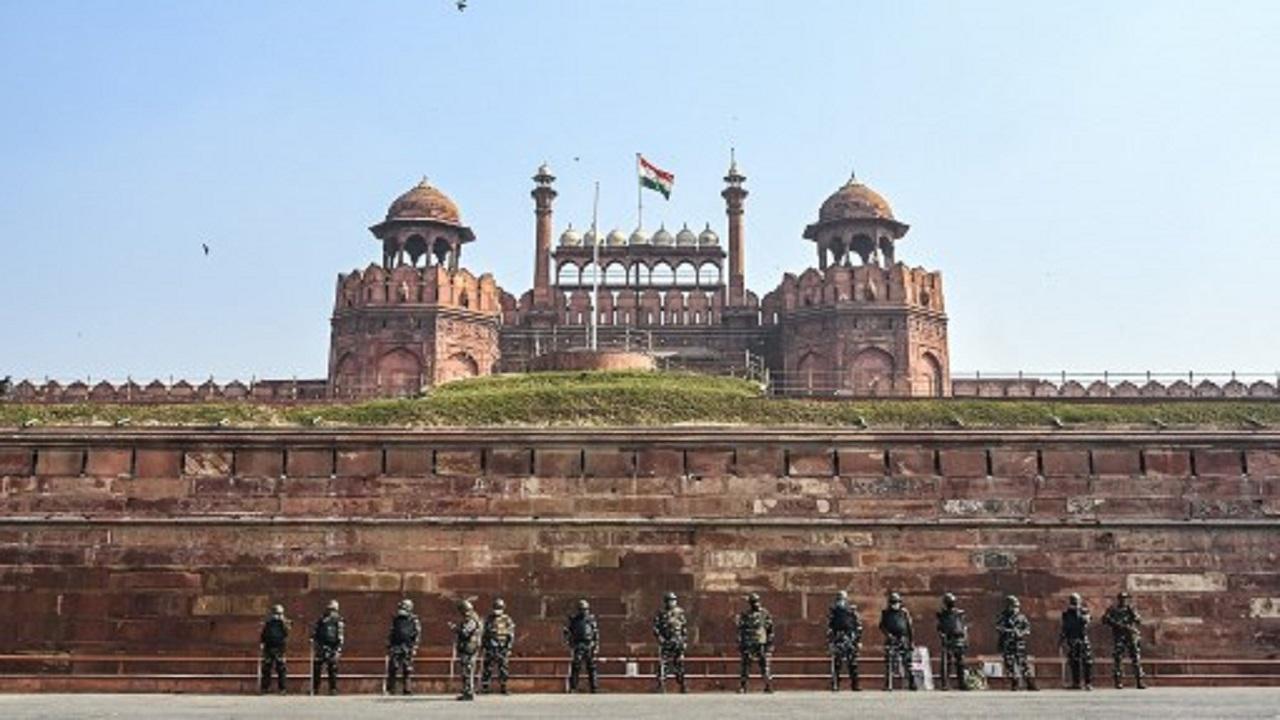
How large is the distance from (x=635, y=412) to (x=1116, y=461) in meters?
7.72

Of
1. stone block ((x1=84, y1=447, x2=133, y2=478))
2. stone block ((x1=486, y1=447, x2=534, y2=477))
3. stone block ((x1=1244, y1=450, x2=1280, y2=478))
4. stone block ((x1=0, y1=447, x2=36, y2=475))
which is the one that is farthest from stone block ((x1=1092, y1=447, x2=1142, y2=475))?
stone block ((x1=0, y1=447, x2=36, y2=475))

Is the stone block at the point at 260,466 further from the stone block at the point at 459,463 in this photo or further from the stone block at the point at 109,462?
the stone block at the point at 459,463

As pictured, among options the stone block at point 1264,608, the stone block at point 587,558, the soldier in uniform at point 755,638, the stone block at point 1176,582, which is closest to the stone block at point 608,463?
the stone block at point 587,558

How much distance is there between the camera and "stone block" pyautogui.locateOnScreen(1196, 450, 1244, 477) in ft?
58.4

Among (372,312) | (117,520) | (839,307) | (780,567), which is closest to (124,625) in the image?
(117,520)

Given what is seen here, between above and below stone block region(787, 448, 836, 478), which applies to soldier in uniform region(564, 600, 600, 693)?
below

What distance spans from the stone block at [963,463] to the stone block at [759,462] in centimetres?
232

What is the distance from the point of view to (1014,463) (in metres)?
17.8

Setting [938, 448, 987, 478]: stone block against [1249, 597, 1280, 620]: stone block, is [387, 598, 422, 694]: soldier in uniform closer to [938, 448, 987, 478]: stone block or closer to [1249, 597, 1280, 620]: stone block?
[938, 448, 987, 478]: stone block

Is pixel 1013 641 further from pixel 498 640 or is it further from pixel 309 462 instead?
pixel 309 462

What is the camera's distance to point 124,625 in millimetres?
17031

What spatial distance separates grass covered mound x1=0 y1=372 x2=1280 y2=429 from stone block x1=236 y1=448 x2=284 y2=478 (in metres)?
1.93

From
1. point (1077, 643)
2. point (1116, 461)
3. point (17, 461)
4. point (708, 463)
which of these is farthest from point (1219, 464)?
point (17, 461)

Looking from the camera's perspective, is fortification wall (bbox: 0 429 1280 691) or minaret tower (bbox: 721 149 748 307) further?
minaret tower (bbox: 721 149 748 307)
